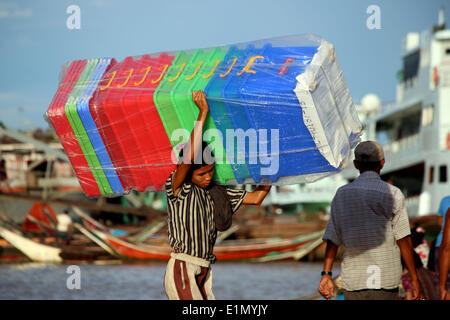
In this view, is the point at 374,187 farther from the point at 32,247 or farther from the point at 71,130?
the point at 32,247

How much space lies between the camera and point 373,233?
445cm

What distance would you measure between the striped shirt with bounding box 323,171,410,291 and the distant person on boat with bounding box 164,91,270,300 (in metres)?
0.76

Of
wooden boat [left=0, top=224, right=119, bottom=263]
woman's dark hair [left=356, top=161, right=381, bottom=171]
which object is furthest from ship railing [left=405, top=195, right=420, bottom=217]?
woman's dark hair [left=356, top=161, right=381, bottom=171]

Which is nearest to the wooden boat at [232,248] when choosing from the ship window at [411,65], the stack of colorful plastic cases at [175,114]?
the ship window at [411,65]

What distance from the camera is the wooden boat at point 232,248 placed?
2727cm

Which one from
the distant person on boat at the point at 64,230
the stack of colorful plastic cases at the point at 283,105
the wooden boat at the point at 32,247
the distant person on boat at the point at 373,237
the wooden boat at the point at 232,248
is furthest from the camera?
the distant person on boat at the point at 64,230

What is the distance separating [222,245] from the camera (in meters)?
29.0

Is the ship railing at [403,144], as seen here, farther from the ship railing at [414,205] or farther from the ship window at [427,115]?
the ship railing at [414,205]

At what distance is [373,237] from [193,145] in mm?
1216

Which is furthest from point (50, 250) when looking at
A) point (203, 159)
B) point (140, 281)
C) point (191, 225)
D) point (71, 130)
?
point (191, 225)

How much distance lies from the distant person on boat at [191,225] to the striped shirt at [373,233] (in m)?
0.76

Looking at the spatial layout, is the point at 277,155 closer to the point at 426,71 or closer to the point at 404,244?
the point at 404,244

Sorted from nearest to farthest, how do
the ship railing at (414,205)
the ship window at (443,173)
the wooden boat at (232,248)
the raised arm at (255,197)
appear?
1. the raised arm at (255,197)
2. the ship window at (443,173)
3. the ship railing at (414,205)
4. the wooden boat at (232,248)

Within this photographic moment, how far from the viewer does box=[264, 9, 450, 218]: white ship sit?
24.1 metres
